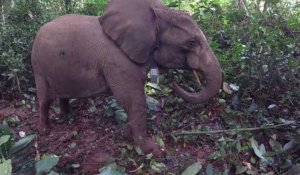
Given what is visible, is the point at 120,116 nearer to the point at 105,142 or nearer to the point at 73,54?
the point at 105,142

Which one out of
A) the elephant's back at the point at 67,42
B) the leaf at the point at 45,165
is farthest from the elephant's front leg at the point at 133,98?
the leaf at the point at 45,165

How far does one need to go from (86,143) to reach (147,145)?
516 mm

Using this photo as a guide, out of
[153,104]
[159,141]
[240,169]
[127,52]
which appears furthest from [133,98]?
[240,169]

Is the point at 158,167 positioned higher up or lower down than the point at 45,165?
lower down

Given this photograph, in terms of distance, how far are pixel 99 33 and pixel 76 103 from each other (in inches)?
41.1

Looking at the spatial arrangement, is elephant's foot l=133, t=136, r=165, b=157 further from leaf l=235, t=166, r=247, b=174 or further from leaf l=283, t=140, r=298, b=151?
leaf l=283, t=140, r=298, b=151

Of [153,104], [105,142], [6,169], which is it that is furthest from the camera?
[153,104]

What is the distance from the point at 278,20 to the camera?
499 centimetres

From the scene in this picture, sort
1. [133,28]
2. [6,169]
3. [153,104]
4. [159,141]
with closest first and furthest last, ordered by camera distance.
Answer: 1. [6,169]
2. [133,28]
3. [159,141]
4. [153,104]

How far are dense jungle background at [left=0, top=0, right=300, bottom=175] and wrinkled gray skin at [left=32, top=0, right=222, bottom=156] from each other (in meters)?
0.30

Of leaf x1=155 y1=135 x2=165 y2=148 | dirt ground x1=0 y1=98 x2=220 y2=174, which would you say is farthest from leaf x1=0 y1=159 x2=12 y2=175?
leaf x1=155 y1=135 x2=165 y2=148

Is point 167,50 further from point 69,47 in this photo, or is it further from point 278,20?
point 278,20

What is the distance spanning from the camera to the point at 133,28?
2.71 metres

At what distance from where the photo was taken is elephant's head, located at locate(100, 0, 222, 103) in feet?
8.91
